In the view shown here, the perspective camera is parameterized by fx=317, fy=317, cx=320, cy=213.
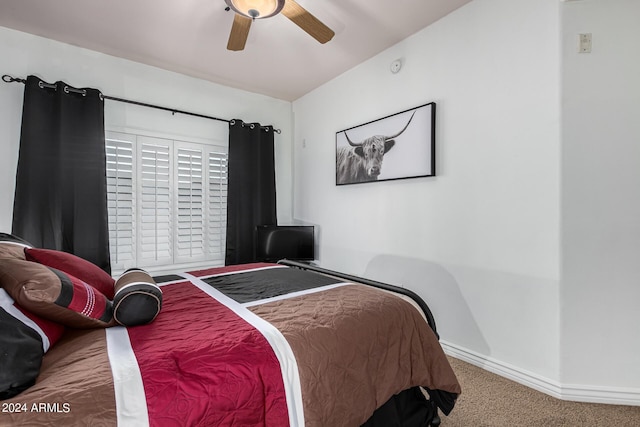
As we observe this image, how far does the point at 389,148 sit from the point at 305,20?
1.33m

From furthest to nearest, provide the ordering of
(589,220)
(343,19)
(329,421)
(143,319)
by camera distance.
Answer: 1. (343,19)
2. (589,220)
3. (143,319)
4. (329,421)

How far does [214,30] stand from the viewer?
2.65 m

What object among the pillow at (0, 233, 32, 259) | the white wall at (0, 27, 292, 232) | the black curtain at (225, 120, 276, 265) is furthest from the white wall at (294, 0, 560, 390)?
the pillow at (0, 233, 32, 259)

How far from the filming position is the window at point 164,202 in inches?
122

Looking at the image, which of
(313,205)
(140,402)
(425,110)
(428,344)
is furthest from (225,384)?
(313,205)

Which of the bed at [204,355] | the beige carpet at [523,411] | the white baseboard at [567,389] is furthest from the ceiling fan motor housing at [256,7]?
the white baseboard at [567,389]

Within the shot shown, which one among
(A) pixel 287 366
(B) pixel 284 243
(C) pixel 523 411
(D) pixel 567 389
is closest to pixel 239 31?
(A) pixel 287 366

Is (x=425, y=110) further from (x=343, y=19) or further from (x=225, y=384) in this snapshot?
(x=225, y=384)

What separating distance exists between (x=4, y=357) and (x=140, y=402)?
1.10ft

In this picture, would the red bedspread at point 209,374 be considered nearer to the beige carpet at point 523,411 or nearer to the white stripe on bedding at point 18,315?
the white stripe on bedding at point 18,315

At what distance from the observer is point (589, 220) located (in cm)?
189

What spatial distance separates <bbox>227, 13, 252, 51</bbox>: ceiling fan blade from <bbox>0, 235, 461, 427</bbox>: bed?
5.35 feet

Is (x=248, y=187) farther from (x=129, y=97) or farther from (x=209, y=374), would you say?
(x=209, y=374)

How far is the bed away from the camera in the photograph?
2.70ft
